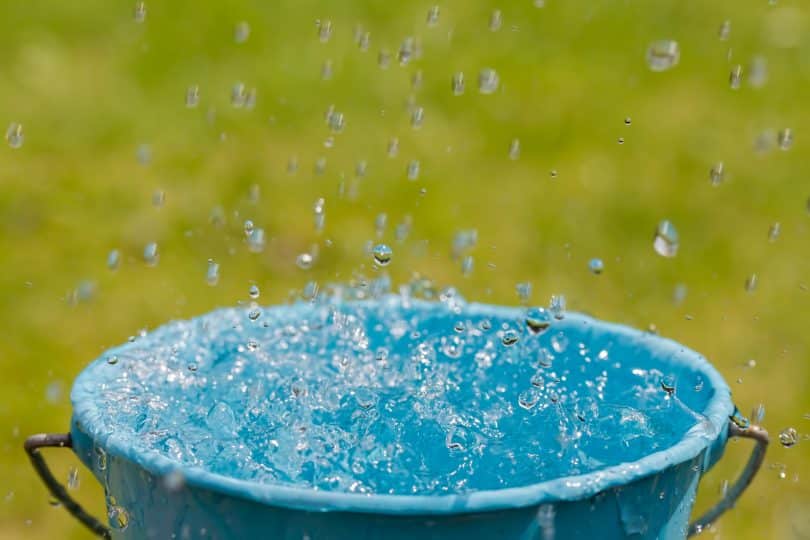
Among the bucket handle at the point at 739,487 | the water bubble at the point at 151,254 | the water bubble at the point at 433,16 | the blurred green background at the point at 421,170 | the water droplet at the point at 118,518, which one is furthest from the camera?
the water bubble at the point at 433,16

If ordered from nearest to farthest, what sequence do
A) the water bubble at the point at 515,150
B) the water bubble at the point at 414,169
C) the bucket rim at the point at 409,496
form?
the bucket rim at the point at 409,496, the water bubble at the point at 414,169, the water bubble at the point at 515,150

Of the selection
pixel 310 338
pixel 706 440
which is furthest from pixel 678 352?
pixel 310 338

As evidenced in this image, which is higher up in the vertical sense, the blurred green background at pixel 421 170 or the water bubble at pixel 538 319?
the water bubble at pixel 538 319

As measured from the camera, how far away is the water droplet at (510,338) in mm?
1806

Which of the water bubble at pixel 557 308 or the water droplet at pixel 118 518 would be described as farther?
the water bubble at pixel 557 308

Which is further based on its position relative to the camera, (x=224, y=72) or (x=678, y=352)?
(x=224, y=72)

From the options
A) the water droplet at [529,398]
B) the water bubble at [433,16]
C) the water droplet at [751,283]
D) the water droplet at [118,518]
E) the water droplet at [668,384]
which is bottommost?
the water droplet at [751,283]

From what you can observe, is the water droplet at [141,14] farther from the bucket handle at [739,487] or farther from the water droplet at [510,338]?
the bucket handle at [739,487]

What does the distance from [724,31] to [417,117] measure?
3.84ft

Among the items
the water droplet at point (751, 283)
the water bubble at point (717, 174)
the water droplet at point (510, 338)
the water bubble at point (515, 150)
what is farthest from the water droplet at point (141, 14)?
the water droplet at point (510, 338)

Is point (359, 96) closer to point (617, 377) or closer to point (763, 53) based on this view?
point (763, 53)

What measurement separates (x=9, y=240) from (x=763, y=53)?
97.7 inches

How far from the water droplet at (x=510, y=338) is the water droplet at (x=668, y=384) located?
0.24m

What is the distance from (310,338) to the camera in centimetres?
183
